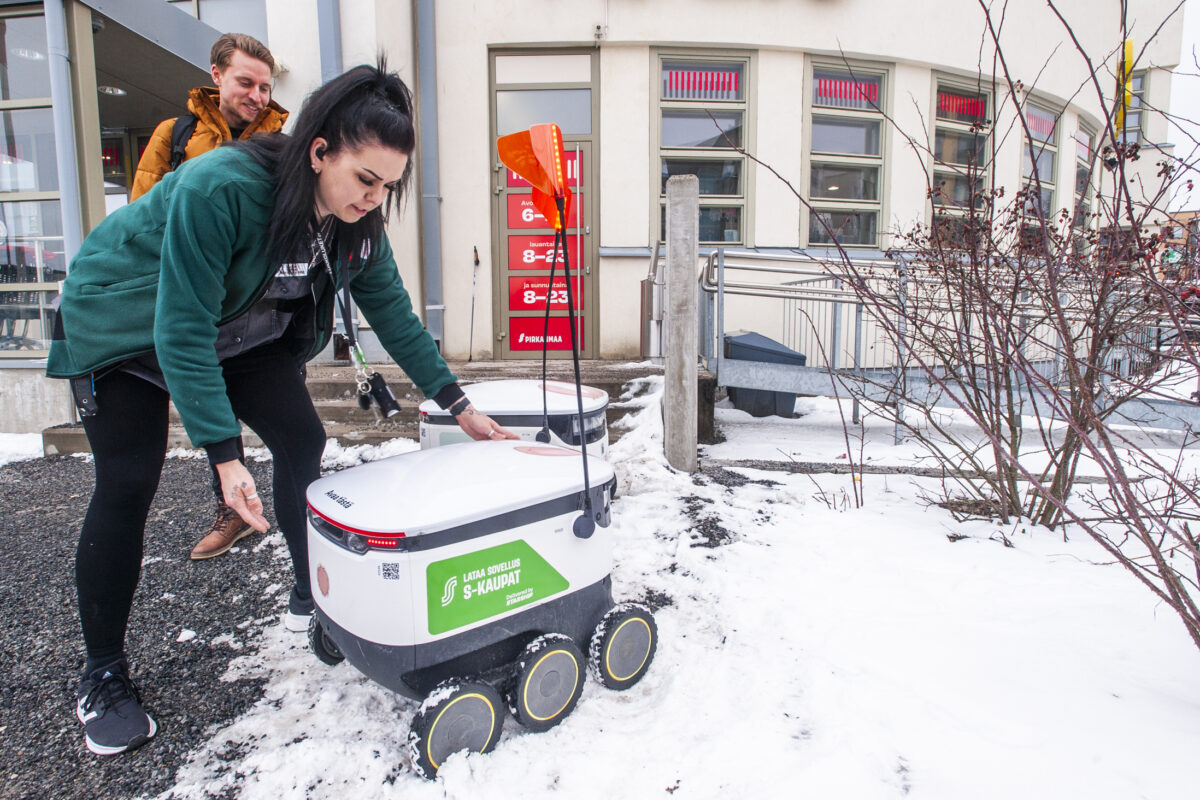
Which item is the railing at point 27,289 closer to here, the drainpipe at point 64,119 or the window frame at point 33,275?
the window frame at point 33,275

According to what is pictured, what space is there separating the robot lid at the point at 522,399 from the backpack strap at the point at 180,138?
1279mm

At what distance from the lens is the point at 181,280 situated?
1269mm

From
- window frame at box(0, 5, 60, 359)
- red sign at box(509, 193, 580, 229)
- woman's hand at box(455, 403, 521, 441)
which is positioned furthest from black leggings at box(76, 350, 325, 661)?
red sign at box(509, 193, 580, 229)

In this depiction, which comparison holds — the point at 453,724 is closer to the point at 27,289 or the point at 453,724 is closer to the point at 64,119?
the point at 64,119

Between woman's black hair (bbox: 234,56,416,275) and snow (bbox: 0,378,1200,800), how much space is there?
1.11m

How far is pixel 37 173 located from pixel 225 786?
18.3 ft

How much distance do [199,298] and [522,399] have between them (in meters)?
1.29

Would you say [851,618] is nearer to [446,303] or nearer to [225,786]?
[225,786]

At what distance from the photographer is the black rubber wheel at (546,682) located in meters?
1.41

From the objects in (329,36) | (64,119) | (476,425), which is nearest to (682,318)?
(476,425)

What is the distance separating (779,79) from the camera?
6629 millimetres

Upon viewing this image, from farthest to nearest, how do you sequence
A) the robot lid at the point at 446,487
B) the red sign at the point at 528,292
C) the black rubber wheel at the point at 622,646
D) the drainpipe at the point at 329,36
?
1. the red sign at the point at 528,292
2. the drainpipe at the point at 329,36
3. the black rubber wheel at the point at 622,646
4. the robot lid at the point at 446,487

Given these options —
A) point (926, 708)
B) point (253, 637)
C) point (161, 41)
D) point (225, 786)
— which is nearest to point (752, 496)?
point (926, 708)

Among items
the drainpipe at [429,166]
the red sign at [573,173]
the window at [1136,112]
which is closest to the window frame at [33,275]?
the drainpipe at [429,166]
